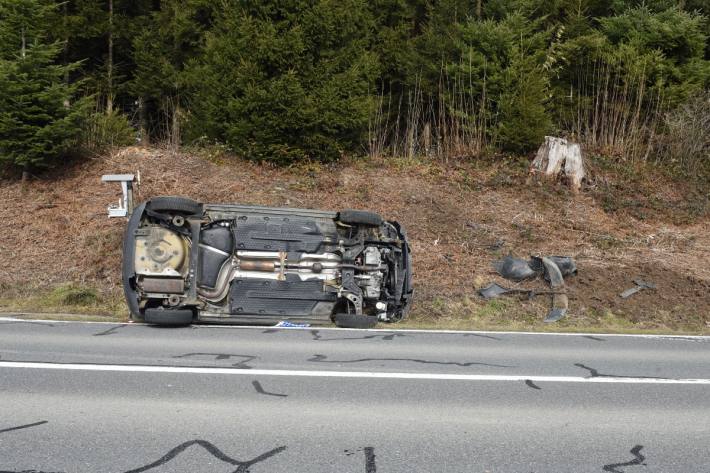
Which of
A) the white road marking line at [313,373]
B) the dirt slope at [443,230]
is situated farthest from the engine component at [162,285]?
the dirt slope at [443,230]

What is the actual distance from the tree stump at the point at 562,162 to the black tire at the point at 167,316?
10621 millimetres

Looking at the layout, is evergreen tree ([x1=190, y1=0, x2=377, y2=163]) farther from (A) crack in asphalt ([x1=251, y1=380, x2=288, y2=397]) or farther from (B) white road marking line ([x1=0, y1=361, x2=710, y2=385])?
(A) crack in asphalt ([x1=251, y1=380, x2=288, y2=397])

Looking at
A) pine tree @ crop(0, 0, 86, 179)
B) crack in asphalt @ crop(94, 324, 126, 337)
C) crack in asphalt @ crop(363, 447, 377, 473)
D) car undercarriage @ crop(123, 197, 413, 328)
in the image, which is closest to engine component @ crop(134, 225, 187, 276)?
car undercarriage @ crop(123, 197, 413, 328)

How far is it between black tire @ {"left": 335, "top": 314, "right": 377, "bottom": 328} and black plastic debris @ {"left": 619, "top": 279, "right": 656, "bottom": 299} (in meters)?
5.32

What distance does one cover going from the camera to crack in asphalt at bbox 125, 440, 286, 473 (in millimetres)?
4312

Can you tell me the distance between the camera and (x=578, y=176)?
16.7 m

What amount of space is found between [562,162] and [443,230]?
13.4 feet

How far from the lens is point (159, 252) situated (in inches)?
367

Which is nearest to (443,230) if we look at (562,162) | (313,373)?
(562,162)

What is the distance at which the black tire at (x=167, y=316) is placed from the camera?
899cm

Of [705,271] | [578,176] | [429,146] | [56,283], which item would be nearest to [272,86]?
[429,146]

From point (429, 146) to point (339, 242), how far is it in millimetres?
8909

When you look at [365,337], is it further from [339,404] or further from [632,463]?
[632,463]

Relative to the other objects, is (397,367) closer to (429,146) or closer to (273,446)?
(273,446)
